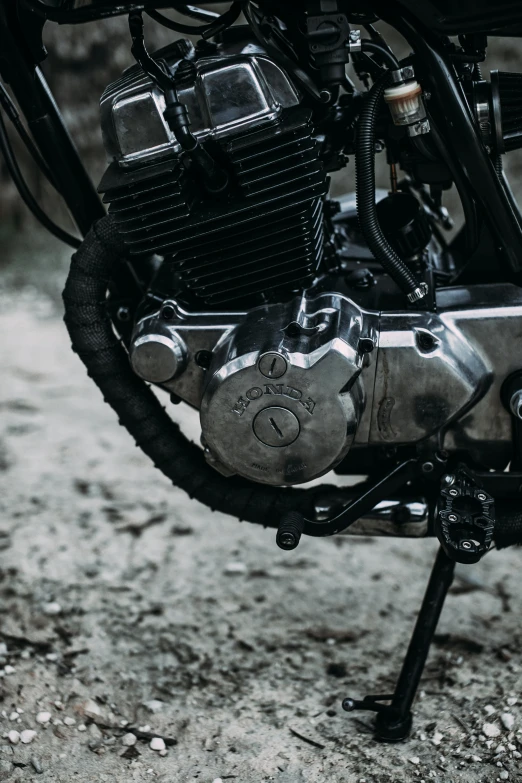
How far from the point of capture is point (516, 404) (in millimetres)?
1644

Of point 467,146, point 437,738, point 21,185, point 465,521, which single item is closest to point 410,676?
point 437,738

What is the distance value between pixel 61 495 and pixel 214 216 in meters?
1.60

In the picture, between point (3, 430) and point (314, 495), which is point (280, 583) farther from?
point (3, 430)

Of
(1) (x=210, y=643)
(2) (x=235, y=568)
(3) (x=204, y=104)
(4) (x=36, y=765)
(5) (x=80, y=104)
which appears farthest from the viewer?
(5) (x=80, y=104)

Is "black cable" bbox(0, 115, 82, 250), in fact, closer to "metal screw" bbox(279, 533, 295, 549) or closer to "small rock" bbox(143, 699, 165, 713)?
"metal screw" bbox(279, 533, 295, 549)

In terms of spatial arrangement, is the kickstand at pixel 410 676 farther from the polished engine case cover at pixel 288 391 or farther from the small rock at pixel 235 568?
the small rock at pixel 235 568

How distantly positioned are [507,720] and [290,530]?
0.72 metres

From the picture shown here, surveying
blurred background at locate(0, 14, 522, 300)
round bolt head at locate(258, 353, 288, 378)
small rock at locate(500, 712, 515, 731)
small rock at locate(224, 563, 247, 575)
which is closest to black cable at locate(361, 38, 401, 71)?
round bolt head at locate(258, 353, 288, 378)

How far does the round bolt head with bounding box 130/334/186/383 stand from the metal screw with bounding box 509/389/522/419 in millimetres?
674

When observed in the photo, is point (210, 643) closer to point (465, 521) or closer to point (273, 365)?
point (465, 521)

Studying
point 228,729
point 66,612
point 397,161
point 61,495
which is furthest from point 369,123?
point 61,495

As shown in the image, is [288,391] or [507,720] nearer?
[288,391]

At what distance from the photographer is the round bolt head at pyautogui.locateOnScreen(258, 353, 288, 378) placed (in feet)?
5.11

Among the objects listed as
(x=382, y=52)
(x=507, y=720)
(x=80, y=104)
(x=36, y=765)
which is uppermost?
(x=382, y=52)
